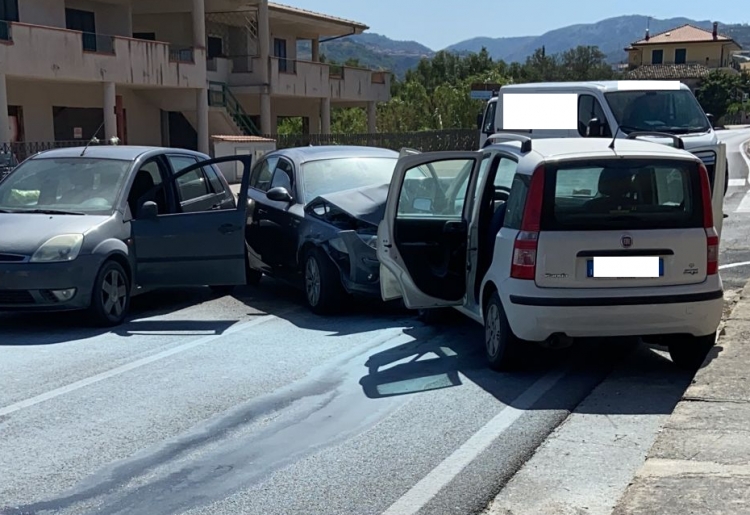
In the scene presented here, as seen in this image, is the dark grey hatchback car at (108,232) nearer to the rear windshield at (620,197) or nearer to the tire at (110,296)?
the tire at (110,296)

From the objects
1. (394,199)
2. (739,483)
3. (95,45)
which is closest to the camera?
(739,483)

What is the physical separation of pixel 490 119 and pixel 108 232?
33.5 feet

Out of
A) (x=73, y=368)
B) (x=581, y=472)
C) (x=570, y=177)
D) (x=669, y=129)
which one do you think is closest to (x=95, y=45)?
(x=669, y=129)

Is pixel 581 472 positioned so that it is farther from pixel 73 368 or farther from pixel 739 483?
pixel 73 368

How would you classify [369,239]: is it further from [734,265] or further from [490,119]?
[490,119]

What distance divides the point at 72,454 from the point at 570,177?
366 cm

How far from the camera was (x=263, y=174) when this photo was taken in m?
11.2

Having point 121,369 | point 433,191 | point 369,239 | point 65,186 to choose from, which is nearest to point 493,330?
point 433,191

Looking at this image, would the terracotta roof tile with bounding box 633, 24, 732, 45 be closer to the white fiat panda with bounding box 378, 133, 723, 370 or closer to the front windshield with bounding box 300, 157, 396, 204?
the front windshield with bounding box 300, 157, 396, 204

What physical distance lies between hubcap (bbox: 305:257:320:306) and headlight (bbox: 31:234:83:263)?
89.6 inches

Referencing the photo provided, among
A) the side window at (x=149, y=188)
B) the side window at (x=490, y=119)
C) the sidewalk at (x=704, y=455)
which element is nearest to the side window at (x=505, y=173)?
the sidewalk at (x=704, y=455)

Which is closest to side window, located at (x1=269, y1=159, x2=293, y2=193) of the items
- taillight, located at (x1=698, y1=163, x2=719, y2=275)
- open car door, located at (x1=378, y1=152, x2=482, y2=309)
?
open car door, located at (x1=378, y1=152, x2=482, y2=309)

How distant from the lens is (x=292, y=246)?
9.69m

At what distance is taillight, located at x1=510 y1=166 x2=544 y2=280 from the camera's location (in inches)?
242
